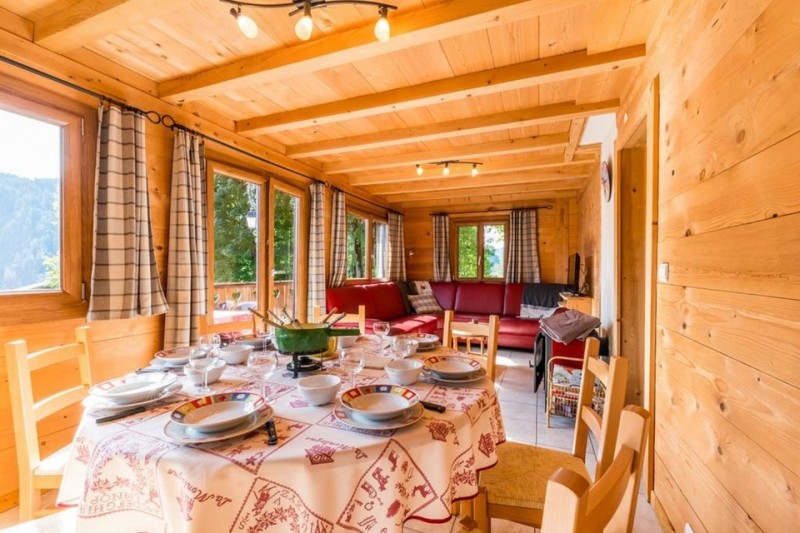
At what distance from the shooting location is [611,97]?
257 cm

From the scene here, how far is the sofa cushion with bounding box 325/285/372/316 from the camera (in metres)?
4.28

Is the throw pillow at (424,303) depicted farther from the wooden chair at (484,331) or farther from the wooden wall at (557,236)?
the wooden chair at (484,331)

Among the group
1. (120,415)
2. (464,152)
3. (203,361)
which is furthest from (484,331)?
(464,152)

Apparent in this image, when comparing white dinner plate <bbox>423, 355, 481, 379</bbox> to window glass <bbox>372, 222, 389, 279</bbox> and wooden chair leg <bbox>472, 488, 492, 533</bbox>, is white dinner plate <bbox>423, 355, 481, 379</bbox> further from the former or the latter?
window glass <bbox>372, 222, 389, 279</bbox>

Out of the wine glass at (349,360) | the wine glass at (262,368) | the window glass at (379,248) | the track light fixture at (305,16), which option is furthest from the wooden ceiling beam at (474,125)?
the window glass at (379,248)

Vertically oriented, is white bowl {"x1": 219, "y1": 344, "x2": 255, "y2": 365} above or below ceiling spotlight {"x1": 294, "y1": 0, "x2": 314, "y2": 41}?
below

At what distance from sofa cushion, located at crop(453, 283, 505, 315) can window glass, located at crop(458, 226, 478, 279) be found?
0.53 meters

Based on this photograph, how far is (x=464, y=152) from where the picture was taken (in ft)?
11.8

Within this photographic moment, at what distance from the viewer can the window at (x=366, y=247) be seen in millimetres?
5305

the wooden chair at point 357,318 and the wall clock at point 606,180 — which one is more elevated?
the wall clock at point 606,180

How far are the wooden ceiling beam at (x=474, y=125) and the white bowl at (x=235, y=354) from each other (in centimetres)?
210

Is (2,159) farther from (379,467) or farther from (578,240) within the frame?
(578,240)

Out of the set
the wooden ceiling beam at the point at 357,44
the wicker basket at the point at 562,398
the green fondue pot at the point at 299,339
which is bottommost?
the wicker basket at the point at 562,398

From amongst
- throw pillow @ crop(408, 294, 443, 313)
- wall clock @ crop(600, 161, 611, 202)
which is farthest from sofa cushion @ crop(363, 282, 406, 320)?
wall clock @ crop(600, 161, 611, 202)
